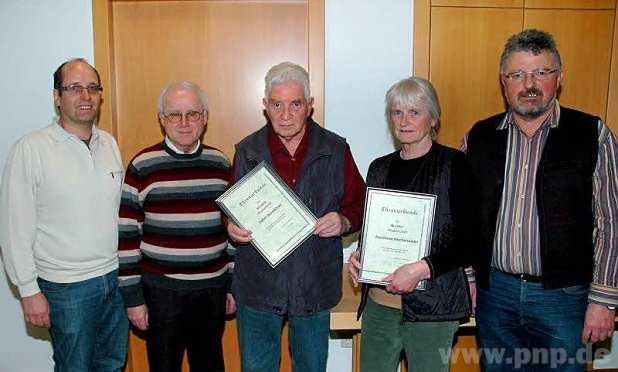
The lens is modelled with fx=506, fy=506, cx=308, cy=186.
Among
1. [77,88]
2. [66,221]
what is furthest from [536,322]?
[77,88]

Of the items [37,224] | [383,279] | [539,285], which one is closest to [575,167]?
[539,285]

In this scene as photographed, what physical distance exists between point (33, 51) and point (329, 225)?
7.05 feet

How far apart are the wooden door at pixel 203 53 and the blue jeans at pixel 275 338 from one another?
1.35 meters

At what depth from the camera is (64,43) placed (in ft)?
9.68

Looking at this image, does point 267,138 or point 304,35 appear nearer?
point 267,138

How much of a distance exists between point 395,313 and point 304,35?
1865 millimetres

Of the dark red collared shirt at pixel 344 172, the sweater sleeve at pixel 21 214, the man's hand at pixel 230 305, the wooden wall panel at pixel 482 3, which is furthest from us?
the wooden wall panel at pixel 482 3

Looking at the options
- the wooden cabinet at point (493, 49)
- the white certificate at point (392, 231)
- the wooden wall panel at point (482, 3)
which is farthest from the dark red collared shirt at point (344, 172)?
the wooden wall panel at point (482, 3)

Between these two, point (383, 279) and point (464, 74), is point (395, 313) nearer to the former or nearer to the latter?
point (383, 279)

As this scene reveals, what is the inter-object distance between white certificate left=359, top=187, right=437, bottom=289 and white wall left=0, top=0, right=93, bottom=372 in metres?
2.04

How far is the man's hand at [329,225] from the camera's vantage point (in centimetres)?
200

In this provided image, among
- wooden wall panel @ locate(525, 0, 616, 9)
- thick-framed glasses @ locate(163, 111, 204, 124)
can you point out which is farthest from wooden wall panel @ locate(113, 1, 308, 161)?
wooden wall panel @ locate(525, 0, 616, 9)

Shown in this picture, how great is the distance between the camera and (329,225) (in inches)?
78.5

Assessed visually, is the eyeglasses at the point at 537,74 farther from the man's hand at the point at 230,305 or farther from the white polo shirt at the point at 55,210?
the white polo shirt at the point at 55,210
